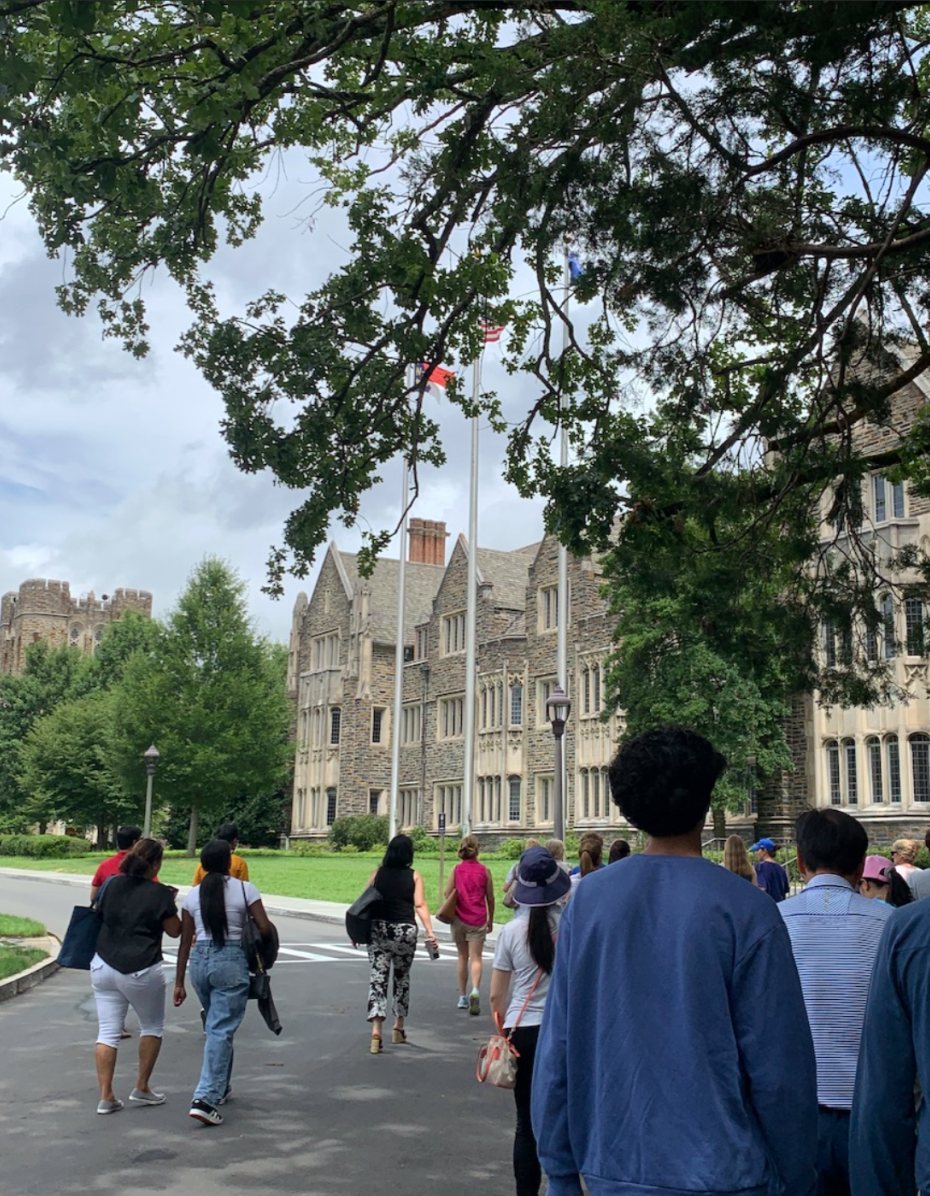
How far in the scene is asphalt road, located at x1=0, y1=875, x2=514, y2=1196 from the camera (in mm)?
6430

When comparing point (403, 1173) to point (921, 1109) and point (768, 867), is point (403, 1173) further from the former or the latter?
→ point (768, 867)

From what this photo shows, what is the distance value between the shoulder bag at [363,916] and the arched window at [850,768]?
25.8m

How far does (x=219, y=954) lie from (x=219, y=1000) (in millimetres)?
278

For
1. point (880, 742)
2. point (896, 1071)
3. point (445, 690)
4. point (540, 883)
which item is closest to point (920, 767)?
point (880, 742)

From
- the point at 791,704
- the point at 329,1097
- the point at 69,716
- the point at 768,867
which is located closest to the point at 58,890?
the point at 791,704

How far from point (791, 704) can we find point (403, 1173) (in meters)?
29.1

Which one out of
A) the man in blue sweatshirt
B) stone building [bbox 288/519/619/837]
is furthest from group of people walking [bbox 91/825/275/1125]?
stone building [bbox 288/519/619/837]

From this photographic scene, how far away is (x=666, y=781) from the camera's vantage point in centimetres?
301

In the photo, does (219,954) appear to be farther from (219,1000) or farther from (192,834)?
(192,834)

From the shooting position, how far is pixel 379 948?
10328 millimetres

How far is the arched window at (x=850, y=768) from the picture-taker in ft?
110

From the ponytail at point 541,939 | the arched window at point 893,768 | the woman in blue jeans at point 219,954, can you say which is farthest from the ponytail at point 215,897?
the arched window at point 893,768

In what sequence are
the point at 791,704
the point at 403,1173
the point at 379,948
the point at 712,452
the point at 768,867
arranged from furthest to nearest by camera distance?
the point at 791,704
the point at 768,867
the point at 712,452
the point at 379,948
the point at 403,1173

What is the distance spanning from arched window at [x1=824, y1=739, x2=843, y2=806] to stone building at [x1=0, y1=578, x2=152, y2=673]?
266 ft
